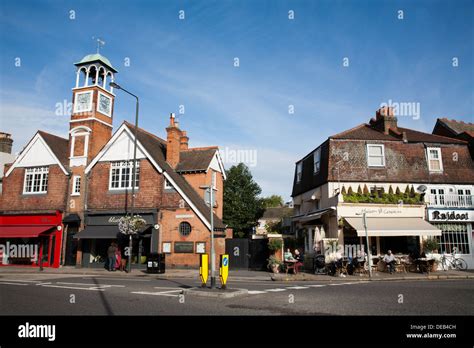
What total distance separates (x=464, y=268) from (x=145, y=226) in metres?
21.2

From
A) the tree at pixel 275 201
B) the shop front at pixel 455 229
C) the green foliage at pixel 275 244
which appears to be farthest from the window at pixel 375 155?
the tree at pixel 275 201

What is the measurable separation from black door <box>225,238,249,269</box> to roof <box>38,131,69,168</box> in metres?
14.7

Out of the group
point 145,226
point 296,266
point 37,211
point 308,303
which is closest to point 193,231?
point 145,226

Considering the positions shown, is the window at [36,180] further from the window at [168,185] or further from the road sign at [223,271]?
the road sign at [223,271]

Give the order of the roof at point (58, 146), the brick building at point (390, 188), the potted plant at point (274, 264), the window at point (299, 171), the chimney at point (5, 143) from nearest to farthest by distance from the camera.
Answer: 1. the potted plant at point (274, 264)
2. the brick building at point (390, 188)
3. the roof at point (58, 146)
4. the window at point (299, 171)
5. the chimney at point (5, 143)

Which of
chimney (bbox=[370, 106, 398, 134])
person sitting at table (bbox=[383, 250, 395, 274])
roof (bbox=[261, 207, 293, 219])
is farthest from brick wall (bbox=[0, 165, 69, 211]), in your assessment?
roof (bbox=[261, 207, 293, 219])

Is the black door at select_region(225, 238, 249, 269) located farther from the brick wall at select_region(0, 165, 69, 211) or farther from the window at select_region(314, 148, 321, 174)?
the brick wall at select_region(0, 165, 69, 211)

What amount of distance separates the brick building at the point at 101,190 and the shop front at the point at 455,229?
1467 cm

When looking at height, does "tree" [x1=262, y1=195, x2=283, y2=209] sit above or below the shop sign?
above

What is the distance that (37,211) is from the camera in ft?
94.8

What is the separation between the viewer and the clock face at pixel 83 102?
2942 cm

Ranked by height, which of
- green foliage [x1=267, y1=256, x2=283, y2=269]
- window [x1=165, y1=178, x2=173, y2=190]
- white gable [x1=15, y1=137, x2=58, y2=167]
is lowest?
green foliage [x1=267, y1=256, x2=283, y2=269]

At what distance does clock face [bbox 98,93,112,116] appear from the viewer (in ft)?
97.8
